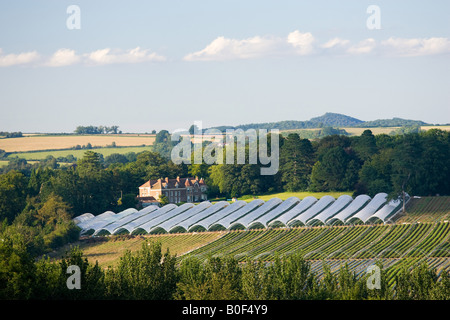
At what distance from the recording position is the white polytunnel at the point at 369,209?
72.2 meters

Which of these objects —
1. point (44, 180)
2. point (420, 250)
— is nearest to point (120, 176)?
point (44, 180)

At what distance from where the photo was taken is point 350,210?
251 feet

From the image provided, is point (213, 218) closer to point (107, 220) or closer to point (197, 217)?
point (197, 217)

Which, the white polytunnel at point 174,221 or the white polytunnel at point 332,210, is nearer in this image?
the white polytunnel at point 332,210

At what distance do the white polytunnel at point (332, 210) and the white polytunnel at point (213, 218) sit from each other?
9645 mm

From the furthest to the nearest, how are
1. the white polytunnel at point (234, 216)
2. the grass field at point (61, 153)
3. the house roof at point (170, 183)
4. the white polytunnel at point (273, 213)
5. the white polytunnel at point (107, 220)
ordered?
1. the grass field at point (61, 153)
2. the house roof at point (170, 183)
3. the white polytunnel at point (107, 220)
4. the white polytunnel at point (234, 216)
5. the white polytunnel at point (273, 213)

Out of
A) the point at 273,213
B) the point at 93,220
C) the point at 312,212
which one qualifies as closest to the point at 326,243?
the point at 312,212

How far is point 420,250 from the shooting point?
59.4 metres

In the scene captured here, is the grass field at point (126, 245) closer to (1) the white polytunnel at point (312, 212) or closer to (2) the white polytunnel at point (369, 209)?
(1) the white polytunnel at point (312, 212)

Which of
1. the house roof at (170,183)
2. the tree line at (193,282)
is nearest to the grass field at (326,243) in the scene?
the tree line at (193,282)

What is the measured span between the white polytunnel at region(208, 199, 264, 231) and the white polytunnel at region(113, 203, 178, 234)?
7905 millimetres

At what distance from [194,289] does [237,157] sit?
62675 mm

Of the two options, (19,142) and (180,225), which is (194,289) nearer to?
(180,225)

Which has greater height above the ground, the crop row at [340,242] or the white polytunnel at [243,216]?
the white polytunnel at [243,216]
